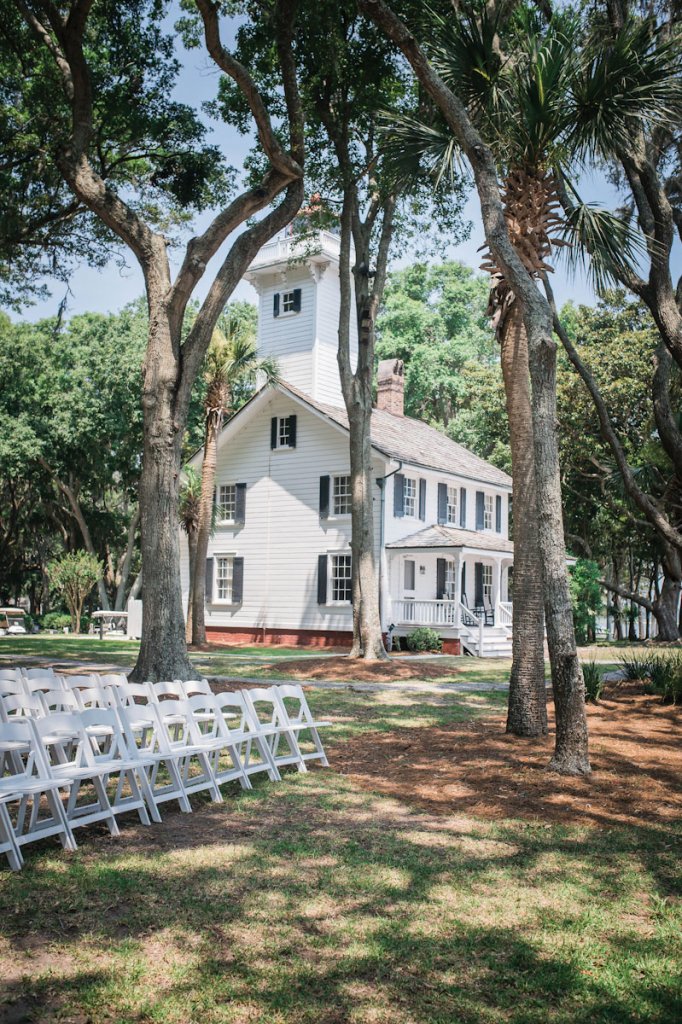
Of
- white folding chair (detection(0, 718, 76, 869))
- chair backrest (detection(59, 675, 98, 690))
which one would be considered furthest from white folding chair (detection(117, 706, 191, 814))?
chair backrest (detection(59, 675, 98, 690))

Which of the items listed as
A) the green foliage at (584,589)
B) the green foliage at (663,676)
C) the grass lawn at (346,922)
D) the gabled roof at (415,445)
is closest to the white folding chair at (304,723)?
the grass lawn at (346,922)

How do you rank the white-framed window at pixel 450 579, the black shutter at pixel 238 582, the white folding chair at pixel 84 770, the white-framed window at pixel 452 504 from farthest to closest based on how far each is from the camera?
the white-framed window at pixel 452 504, the black shutter at pixel 238 582, the white-framed window at pixel 450 579, the white folding chair at pixel 84 770

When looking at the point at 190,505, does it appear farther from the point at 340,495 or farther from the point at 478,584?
the point at 478,584

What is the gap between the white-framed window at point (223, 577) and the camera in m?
30.0

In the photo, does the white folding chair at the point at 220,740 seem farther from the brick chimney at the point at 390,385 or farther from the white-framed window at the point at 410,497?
the brick chimney at the point at 390,385

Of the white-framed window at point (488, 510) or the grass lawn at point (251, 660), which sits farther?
the white-framed window at point (488, 510)

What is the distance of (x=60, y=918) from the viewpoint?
172 inches

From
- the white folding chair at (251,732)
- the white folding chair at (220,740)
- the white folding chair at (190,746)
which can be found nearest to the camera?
the white folding chair at (190,746)

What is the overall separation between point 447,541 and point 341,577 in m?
3.51

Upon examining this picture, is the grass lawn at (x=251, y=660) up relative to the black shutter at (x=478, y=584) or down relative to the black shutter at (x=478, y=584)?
down

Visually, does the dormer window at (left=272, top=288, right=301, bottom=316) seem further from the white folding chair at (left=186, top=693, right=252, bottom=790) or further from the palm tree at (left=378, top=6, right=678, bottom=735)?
the white folding chair at (left=186, top=693, right=252, bottom=790)

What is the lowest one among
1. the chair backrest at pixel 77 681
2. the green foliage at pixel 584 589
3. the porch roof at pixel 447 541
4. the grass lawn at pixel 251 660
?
the grass lawn at pixel 251 660

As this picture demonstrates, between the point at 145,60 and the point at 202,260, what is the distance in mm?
5699

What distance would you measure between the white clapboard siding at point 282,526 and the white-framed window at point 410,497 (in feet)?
5.40
